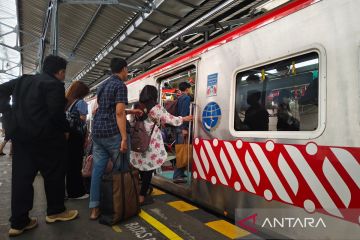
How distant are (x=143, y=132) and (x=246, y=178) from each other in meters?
1.39

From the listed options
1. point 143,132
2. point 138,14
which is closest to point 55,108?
Answer: point 143,132

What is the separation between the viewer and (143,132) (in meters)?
3.34

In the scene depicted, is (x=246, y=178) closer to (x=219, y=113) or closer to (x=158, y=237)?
(x=219, y=113)

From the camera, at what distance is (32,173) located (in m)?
2.57

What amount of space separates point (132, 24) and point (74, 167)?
113 inches

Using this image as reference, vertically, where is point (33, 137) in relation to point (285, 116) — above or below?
below

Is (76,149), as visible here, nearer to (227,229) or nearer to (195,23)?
(227,229)

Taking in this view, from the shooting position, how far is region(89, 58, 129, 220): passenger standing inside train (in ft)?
9.18

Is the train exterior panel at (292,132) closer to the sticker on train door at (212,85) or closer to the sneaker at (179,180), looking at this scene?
the sticker on train door at (212,85)

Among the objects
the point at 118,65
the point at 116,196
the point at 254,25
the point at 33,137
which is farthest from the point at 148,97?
the point at 254,25

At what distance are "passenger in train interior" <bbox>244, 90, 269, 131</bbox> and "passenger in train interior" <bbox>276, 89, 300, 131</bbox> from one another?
0.14 metres

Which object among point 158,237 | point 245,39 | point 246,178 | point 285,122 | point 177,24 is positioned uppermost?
point 177,24

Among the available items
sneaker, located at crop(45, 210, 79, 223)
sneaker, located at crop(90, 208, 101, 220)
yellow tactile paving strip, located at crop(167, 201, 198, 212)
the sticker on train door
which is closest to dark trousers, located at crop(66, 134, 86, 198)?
sneaker, located at crop(45, 210, 79, 223)

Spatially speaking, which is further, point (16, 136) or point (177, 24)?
point (177, 24)
